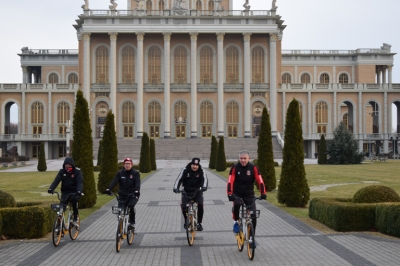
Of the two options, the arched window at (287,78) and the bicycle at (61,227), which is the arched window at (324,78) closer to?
the arched window at (287,78)

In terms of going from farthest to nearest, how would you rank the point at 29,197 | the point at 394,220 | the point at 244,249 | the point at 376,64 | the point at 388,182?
the point at 376,64 → the point at 388,182 → the point at 29,197 → the point at 394,220 → the point at 244,249

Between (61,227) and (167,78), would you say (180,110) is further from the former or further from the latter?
(61,227)

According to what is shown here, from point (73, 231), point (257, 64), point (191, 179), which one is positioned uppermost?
point (257, 64)

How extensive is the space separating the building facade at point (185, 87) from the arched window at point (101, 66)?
0.15m

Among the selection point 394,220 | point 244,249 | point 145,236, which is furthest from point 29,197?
point 394,220

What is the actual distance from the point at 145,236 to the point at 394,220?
19.2 ft

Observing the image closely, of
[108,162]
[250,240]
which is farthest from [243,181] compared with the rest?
[108,162]

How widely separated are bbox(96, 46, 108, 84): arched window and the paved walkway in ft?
203

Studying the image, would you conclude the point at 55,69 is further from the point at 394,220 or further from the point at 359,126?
the point at 394,220

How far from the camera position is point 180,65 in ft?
250

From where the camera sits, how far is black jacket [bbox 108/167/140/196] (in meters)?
11.5

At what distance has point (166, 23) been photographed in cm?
7450

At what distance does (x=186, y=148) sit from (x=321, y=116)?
77.1 ft

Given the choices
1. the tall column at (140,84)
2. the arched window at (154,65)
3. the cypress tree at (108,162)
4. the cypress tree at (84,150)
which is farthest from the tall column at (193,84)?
the cypress tree at (84,150)
